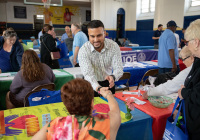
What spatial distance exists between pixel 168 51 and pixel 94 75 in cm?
216

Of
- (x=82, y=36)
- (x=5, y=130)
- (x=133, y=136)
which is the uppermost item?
(x=82, y=36)

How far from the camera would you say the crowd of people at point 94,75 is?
1.00 m

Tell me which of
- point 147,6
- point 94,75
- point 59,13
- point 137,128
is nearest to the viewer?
point 137,128

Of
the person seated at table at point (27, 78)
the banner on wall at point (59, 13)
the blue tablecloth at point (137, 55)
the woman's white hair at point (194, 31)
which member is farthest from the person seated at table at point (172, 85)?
the banner on wall at point (59, 13)

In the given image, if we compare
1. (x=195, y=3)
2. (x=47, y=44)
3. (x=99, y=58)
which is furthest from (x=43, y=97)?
(x=195, y=3)

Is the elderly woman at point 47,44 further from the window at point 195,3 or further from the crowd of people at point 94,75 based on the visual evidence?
the window at point 195,3

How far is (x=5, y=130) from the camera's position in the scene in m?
1.40

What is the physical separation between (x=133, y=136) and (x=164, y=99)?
0.64 meters

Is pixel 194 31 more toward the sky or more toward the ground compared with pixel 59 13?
more toward the ground

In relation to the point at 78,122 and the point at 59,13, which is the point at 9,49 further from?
the point at 59,13

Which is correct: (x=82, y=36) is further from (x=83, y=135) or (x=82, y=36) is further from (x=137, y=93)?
(x=83, y=135)

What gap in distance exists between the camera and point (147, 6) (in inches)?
478

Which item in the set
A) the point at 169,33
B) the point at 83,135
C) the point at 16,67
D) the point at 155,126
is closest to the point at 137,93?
the point at 155,126

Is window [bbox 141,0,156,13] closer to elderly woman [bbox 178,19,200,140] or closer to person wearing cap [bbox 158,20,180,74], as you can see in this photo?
person wearing cap [bbox 158,20,180,74]
